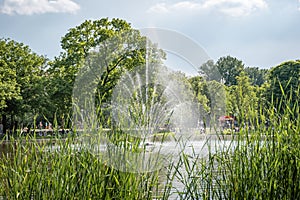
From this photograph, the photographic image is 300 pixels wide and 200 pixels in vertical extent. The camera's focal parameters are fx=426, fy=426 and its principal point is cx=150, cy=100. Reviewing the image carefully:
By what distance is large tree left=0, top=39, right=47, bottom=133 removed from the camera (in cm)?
2436

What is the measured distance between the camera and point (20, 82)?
26281 millimetres

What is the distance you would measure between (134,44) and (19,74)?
50.0ft

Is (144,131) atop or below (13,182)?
atop

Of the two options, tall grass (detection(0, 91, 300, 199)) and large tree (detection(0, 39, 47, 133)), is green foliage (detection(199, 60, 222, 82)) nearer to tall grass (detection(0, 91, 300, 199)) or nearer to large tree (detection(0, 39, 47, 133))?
tall grass (detection(0, 91, 300, 199))

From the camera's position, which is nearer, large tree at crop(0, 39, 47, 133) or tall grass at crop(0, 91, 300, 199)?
tall grass at crop(0, 91, 300, 199)

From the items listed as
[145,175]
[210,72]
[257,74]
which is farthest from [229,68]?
[145,175]

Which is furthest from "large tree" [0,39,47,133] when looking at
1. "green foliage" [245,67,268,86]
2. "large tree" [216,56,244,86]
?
"green foliage" [245,67,268,86]

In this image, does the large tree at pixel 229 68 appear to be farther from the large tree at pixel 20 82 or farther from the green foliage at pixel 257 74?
the large tree at pixel 20 82

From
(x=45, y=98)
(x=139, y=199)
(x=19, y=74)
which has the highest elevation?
(x=19, y=74)

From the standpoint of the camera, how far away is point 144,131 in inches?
116

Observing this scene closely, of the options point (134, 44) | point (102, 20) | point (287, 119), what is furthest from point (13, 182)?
point (102, 20)

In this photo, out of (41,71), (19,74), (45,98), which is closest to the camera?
(45,98)

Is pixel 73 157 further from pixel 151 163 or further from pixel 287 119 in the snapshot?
pixel 287 119

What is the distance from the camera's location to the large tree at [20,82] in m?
24.4
